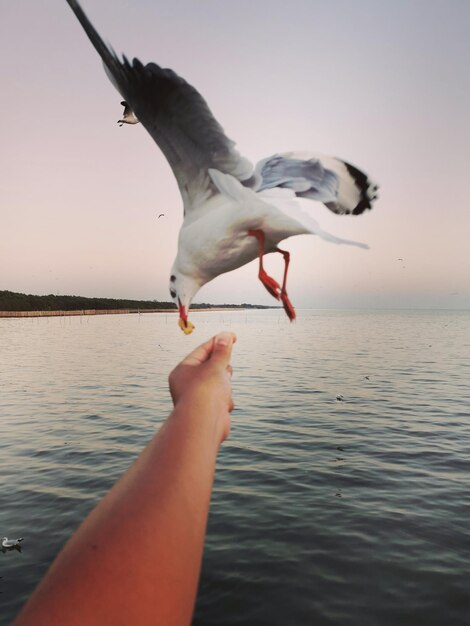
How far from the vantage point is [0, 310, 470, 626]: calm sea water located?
6059 millimetres

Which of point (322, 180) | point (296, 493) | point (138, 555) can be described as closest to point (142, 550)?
point (138, 555)

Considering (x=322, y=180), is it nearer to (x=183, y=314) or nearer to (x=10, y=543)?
(x=183, y=314)

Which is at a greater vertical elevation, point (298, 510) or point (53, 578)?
point (53, 578)

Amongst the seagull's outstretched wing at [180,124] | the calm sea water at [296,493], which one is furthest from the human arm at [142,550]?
the calm sea water at [296,493]

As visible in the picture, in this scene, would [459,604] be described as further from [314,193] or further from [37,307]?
[37,307]

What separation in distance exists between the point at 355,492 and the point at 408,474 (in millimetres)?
1494

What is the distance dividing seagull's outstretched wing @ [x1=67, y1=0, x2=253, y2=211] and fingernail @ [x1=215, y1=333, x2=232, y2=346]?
2.47 meters

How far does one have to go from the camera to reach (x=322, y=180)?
4.18 meters

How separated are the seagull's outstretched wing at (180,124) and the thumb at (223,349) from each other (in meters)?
2.48

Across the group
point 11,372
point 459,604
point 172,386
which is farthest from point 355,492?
point 11,372

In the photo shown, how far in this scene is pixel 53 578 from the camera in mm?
657

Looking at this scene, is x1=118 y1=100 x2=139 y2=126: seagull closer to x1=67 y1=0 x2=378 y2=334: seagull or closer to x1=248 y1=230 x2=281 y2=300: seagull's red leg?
x1=67 y1=0 x2=378 y2=334: seagull

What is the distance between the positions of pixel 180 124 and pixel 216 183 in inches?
29.0

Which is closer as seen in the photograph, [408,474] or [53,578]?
[53,578]
